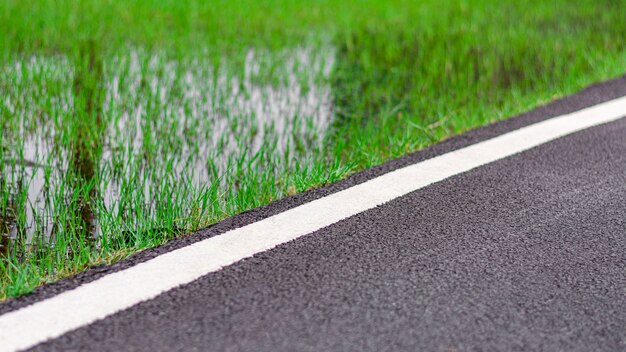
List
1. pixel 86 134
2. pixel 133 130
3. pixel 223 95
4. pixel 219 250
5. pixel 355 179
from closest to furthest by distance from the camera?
pixel 219 250
pixel 355 179
pixel 86 134
pixel 133 130
pixel 223 95

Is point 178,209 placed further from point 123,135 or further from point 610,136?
point 610,136

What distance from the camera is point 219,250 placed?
2467 millimetres

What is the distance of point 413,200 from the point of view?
294cm

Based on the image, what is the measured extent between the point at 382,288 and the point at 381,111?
2659 mm

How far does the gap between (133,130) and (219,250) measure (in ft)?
6.58

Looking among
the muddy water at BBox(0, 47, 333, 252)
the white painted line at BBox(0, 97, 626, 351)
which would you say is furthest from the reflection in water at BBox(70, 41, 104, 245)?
the white painted line at BBox(0, 97, 626, 351)

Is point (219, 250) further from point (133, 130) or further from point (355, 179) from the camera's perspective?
point (133, 130)

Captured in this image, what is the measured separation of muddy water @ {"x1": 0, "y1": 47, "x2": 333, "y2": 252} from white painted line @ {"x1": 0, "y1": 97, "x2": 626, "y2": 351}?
47 centimetres

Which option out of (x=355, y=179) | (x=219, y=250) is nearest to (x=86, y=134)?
(x=355, y=179)

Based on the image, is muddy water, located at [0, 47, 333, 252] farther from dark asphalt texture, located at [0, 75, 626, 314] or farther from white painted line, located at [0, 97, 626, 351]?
white painted line, located at [0, 97, 626, 351]

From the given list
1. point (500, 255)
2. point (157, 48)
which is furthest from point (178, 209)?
point (157, 48)

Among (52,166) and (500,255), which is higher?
(500,255)

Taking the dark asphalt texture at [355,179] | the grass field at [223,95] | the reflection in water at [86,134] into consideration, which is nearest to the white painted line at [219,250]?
the dark asphalt texture at [355,179]

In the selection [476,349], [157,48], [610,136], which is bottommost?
[157,48]
